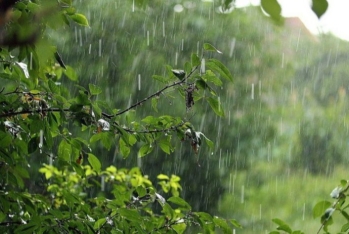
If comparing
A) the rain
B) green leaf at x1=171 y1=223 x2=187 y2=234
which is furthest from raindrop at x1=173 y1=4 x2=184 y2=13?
green leaf at x1=171 y1=223 x2=187 y2=234

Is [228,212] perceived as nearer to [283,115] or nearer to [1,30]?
[283,115]

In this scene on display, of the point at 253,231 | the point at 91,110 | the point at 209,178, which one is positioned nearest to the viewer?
the point at 91,110

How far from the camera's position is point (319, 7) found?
0.51m

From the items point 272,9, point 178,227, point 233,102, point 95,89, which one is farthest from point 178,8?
point 272,9

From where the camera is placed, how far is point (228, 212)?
8.09 m

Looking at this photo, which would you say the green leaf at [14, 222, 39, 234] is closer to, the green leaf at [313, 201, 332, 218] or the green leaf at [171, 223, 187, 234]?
the green leaf at [171, 223, 187, 234]

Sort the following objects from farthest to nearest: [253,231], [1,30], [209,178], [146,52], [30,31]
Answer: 1. [253,231]
2. [209,178]
3. [146,52]
4. [30,31]
5. [1,30]

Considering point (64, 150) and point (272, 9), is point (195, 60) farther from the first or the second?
point (272, 9)

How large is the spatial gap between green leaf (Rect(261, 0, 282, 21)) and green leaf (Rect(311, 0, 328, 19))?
0.04m

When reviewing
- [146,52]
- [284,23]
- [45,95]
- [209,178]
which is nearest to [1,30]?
[284,23]

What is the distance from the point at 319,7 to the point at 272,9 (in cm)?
4

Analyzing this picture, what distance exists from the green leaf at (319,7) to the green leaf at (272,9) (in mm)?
36

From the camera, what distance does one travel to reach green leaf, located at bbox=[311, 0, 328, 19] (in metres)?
0.50

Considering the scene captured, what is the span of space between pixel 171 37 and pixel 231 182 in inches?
82.2
